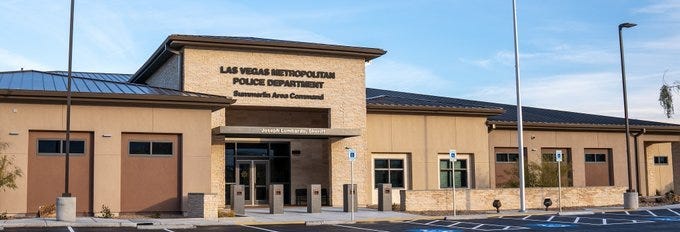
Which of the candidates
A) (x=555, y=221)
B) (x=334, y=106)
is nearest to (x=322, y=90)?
(x=334, y=106)

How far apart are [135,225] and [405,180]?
15.7 meters

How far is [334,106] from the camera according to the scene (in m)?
34.1

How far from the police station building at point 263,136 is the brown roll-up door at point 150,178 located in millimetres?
36

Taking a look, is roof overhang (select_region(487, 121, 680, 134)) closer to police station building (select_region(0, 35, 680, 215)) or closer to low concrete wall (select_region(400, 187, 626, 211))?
police station building (select_region(0, 35, 680, 215))

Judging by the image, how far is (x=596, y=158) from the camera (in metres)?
43.0

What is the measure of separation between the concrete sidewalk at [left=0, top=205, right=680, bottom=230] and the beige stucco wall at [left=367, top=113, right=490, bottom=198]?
5.26m

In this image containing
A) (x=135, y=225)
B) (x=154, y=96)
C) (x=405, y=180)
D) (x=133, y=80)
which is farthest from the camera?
(x=133, y=80)

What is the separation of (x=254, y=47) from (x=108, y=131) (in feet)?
24.1

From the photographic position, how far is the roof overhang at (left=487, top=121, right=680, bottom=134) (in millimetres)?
39562

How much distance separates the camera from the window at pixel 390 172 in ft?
118

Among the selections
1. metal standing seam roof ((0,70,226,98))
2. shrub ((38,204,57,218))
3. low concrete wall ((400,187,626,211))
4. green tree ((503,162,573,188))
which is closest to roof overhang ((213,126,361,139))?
metal standing seam roof ((0,70,226,98))

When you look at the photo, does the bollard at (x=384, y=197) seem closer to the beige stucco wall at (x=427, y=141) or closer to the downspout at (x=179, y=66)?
the beige stucco wall at (x=427, y=141)

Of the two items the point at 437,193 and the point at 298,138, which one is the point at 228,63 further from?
the point at 437,193

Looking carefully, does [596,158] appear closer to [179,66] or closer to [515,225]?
[515,225]
